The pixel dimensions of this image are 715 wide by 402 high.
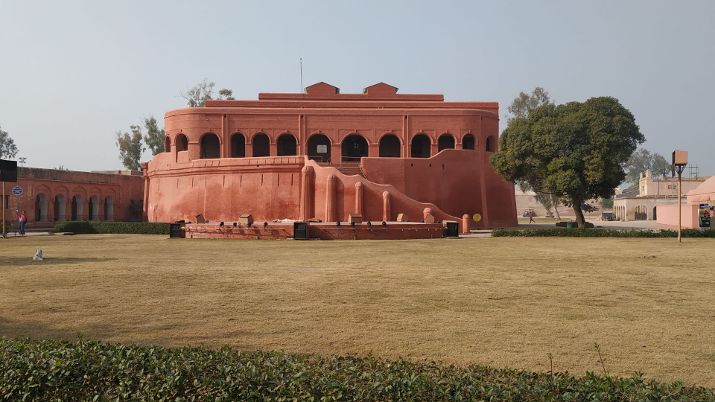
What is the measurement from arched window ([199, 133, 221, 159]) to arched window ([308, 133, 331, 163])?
6.92m

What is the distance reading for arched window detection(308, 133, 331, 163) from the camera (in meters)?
42.1

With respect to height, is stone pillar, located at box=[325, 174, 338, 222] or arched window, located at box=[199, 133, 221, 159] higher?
arched window, located at box=[199, 133, 221, 159]

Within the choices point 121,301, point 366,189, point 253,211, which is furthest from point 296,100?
point 121,301

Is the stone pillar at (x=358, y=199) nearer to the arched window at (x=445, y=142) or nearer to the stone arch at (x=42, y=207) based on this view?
the arched window at (x=445, y=142)

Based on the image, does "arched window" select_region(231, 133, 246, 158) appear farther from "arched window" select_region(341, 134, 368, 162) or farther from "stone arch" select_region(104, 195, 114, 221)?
"stone arch" select_region(104, 195, 114, 221)

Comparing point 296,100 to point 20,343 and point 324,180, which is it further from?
point 20,343

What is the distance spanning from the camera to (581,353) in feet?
22.0

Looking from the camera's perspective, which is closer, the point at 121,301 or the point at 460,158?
the point at 121,301

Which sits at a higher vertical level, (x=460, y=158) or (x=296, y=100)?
(x=296, y=100)

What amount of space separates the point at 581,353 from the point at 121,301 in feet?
24.3

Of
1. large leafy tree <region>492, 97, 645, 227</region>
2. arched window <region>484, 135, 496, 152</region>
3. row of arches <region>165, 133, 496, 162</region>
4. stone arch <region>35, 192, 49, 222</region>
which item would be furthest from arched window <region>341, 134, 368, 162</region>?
stone arch <region>35, 192, 49, 222</region>

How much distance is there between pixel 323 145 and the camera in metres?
42.4

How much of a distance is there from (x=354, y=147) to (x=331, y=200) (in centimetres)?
1292

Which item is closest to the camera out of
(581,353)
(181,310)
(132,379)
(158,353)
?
(132,379)
